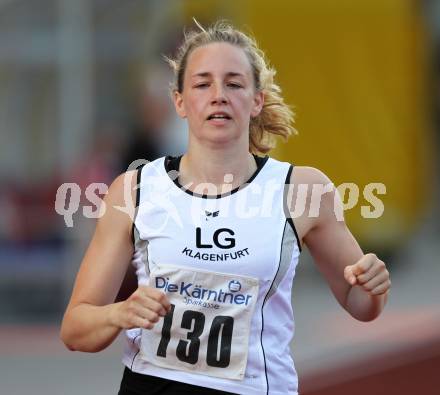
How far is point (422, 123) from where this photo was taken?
505 inches

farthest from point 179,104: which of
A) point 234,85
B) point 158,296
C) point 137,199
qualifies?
point 158,296

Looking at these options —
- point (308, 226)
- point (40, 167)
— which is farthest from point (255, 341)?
point (40, 167)

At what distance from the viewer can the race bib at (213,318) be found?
366 centimetres

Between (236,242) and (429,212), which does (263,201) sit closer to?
(236,242)

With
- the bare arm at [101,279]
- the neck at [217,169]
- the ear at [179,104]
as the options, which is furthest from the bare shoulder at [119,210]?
the ear at [179,104]

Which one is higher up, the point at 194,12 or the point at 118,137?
the point at 194,12

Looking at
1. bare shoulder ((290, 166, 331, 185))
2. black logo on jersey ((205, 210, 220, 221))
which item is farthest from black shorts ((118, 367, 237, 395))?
bare shoulder ((290, 166, 331, 185))

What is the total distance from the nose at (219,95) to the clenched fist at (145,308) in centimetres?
63

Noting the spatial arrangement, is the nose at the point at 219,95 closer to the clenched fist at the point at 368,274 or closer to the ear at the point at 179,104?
the ear at the point at 179,104

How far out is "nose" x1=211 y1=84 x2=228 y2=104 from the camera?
377 centimetres

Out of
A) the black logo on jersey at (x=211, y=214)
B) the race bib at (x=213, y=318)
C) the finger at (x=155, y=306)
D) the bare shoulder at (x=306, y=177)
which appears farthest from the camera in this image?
the bare shoulder at (x=306, y=177)

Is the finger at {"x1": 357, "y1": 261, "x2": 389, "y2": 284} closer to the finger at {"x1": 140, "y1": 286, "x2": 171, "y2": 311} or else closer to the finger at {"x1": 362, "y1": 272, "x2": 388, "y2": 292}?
the finger at {"x1": 362, "y1": 272, "x2": 388, "y2": 292}

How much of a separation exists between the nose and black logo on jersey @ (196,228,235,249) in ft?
1.22

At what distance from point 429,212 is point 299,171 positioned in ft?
35.8
